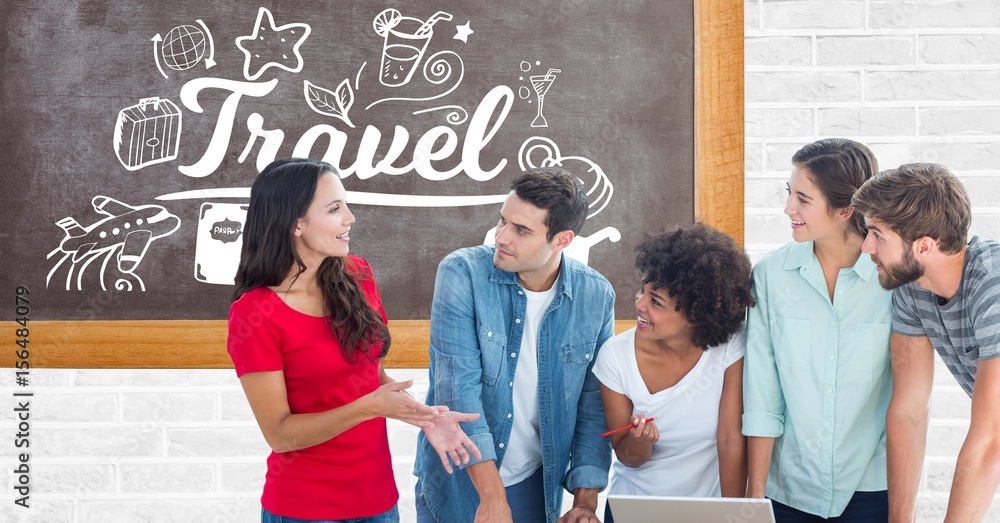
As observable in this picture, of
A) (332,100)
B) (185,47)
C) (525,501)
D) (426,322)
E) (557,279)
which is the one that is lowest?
(525,501)

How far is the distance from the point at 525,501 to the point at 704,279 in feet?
2.28

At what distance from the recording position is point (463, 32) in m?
2.40

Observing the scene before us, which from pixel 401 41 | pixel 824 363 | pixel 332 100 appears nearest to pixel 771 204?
pixel 824 363

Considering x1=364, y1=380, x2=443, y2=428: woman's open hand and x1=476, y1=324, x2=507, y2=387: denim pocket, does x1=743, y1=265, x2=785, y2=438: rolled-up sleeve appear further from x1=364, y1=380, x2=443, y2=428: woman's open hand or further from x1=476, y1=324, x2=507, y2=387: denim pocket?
x1=364, y1=380, x2=443, y2=428: woman's open hand

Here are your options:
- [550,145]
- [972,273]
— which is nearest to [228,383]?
[550,145]

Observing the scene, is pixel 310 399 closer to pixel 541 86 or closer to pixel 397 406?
pixel 397 406

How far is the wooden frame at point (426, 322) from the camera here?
2.36 m

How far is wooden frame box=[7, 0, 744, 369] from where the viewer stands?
2361 millimetres

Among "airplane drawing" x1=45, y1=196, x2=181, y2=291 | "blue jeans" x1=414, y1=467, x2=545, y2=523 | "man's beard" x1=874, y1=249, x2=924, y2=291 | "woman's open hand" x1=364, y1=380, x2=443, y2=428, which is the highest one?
"airplane drawing" x1=45, y1=196, x2=181, y2=291

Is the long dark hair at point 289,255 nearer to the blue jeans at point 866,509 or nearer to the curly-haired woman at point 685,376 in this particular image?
the curly-haired woman at point 685,376

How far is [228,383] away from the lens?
2375mm

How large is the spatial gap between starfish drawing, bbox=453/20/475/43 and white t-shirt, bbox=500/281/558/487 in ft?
2.99

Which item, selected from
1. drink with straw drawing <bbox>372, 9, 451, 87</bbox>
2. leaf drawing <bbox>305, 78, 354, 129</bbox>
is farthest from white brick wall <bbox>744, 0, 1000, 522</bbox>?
leaf drawing <bbox>305, 78, 354, 129</bbox>

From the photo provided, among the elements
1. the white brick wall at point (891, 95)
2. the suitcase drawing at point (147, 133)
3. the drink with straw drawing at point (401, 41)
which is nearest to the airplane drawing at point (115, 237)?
the suitcase drawing at point (147, 133)
